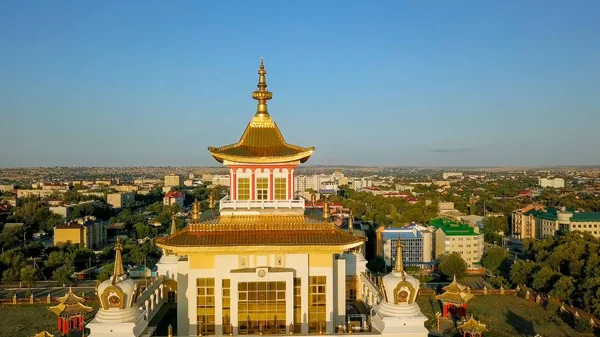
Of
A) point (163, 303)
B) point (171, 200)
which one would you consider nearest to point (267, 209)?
point (163, 303)

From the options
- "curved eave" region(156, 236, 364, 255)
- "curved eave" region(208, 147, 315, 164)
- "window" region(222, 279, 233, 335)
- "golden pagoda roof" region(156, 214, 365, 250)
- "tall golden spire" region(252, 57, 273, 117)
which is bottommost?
"window" region(222, 279, 233, 335)

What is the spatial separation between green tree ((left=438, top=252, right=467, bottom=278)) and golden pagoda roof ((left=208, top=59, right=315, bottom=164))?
1592 inches

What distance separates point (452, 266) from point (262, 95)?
4130cm

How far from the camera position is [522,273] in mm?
49344

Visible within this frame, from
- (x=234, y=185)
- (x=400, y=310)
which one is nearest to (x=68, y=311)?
(x=234, y=185)

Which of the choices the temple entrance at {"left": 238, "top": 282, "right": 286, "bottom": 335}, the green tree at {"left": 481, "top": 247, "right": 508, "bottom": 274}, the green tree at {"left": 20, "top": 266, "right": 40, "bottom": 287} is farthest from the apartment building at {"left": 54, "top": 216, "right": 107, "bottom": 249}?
the temple entrance at {"left": 238, "top": 282, "right": 286, "bottom": 335}

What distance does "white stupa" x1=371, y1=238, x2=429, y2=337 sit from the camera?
13.2 m

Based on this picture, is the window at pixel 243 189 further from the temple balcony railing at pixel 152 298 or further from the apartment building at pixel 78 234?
the apartment building at pixel 78 234

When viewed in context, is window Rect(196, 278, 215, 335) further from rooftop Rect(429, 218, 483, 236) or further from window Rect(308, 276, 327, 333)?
rooftop Rect(429, 218, 483, 236)

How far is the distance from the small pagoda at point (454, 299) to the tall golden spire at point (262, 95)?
85.7ft

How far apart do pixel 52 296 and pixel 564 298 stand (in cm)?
4489

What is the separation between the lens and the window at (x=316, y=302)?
15.2 metres

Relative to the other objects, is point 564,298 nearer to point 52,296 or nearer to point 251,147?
point 251,147

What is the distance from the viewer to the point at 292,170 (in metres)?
17.0
